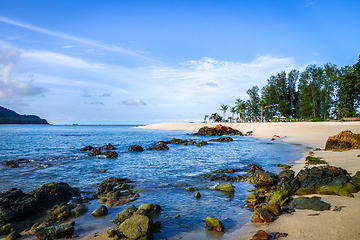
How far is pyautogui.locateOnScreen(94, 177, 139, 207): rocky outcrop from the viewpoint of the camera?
30.0 feet

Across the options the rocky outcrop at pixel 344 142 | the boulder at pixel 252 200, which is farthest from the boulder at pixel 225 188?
the rocky outcrop at pixel 344 142

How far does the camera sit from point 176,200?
9.29m

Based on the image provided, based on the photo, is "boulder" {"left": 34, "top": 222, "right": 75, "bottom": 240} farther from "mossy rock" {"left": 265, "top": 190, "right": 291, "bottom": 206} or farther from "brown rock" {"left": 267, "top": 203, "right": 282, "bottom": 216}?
"mossy rock" {"left": 265, "top": 190, "right": 291, "bottom": 206}

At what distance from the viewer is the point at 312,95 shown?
7350cm

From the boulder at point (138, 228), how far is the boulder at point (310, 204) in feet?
17.9

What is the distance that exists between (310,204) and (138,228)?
6177 mm

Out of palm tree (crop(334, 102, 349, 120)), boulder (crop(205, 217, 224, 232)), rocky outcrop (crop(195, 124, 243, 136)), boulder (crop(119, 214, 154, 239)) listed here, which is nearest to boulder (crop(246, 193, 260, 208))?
boulder (crop(205, 217, 224, 232))

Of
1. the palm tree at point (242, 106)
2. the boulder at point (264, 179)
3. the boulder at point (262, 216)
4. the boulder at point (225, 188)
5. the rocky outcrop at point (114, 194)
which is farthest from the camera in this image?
the palm tree at point (242, 106)

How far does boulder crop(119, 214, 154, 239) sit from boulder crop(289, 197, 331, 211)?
5471mm

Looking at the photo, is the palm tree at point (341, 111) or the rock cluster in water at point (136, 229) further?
the palm tree at point (341, 111)

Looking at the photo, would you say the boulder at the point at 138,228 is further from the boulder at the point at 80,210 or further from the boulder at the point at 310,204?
the boulder at the point at 310,204

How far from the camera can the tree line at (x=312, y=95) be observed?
58.3 meters

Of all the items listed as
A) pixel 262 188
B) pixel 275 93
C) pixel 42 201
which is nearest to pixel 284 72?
pixel 275 93

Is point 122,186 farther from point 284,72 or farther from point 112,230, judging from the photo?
point 284,72
